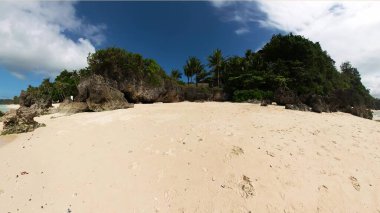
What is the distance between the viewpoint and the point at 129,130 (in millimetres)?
8539

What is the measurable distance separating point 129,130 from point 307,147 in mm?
5885

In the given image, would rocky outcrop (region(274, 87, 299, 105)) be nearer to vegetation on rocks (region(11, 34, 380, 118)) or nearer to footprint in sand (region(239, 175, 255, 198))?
vegetation on rocks (region(11, 34, 380, 118))

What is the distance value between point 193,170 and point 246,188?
50.9 inches

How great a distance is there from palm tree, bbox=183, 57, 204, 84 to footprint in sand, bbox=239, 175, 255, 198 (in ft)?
147

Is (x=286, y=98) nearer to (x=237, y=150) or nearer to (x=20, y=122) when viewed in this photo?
(x=237, y=150)

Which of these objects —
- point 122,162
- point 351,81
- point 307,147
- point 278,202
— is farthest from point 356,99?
point 351,81

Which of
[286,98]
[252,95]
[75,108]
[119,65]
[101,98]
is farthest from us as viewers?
[252,95]

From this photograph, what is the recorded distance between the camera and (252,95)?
25.7 metres

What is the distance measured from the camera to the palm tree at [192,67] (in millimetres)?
49250

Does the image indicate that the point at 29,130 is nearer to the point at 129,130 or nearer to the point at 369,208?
the point at 129,130

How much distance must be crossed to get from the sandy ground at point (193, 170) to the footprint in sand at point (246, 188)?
21 mm

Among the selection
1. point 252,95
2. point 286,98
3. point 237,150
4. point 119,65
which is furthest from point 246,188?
point 252,95

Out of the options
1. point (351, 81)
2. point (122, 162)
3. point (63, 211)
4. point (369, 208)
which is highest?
point (351, 81)

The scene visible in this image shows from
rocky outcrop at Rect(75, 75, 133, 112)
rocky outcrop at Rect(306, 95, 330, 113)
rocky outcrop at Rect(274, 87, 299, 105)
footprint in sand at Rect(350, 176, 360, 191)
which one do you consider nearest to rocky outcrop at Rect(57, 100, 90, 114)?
rocky outcrop at Rect(75, 75, 133, 112)
